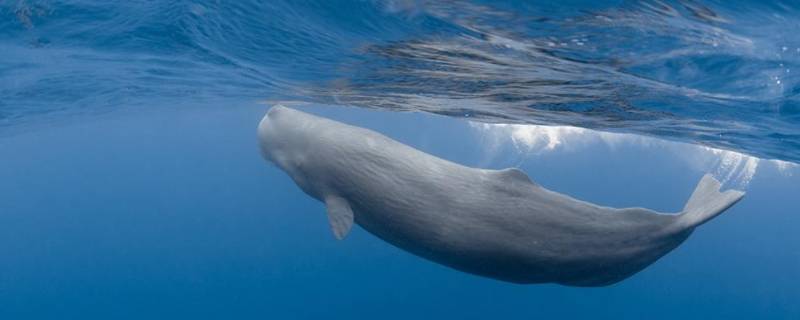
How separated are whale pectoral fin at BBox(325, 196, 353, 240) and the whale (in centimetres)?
1

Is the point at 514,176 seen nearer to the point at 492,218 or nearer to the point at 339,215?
the point at 492,218

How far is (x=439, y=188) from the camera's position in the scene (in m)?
7.94

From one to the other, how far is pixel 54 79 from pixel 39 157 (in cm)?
5116

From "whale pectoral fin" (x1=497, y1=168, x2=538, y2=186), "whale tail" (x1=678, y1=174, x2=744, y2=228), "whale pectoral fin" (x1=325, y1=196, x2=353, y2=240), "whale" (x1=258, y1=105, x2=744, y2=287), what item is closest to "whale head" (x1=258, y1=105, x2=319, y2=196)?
"whale" (x1=258, y1=105, x2=744, y2=287)

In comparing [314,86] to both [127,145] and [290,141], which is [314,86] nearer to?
[290,141]

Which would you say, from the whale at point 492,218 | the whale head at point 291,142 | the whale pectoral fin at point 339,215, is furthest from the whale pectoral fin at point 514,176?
the whale head at point 291,142

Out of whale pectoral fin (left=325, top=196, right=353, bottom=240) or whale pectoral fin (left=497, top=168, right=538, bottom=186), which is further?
whale pectoral fin (left=325, top=196, right=353, bottom=240)

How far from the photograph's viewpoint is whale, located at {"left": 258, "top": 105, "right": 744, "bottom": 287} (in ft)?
25.4

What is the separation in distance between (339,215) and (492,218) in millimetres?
2110

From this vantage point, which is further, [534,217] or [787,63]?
[787,63]

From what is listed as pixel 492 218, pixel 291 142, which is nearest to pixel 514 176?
pixel 492 218

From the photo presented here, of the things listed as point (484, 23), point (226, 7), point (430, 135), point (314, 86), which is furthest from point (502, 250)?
point (430, 135)

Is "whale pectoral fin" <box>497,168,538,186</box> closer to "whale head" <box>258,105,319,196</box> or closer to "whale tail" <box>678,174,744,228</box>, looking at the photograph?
"whale tail" <box>678,174,744,228</box>

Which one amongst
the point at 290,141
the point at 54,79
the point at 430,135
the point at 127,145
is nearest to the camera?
the point at 290,141
